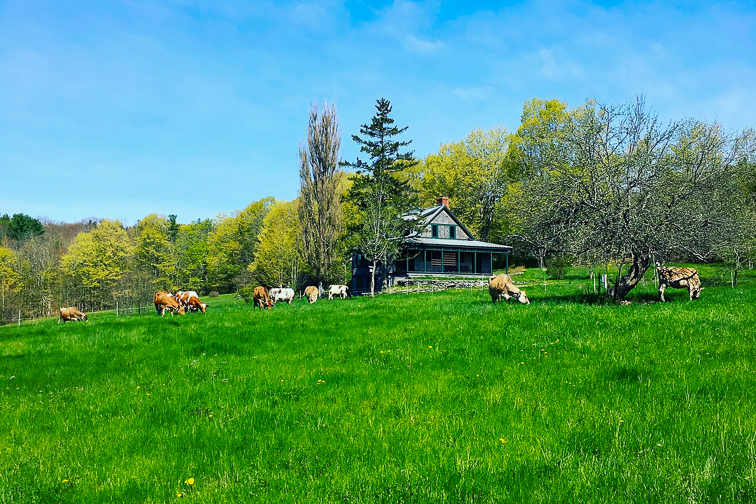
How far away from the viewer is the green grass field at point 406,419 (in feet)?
13.8

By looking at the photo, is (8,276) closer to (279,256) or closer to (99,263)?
(99,263)

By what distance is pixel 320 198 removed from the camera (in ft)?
133

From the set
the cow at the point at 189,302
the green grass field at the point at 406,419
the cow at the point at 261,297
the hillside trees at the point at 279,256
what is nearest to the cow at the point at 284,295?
the cow at the point at 261,297

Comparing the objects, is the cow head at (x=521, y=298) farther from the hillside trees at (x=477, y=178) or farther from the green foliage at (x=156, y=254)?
the green foliage at (x=156, y=254)

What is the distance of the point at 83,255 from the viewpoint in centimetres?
5719

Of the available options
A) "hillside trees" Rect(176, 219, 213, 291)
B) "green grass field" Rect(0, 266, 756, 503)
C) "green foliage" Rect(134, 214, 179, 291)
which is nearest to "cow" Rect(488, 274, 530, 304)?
"green grass field" Rect(0, 266, 756, 503)

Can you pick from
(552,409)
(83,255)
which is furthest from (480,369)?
(83,255)

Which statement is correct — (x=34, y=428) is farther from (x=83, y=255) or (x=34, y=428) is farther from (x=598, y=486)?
(x=83, y=255)

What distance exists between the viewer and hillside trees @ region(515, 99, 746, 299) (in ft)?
50.3

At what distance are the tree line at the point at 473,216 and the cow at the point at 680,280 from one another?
0.60 metres

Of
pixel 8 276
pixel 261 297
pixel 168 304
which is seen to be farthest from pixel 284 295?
pixel 8 276

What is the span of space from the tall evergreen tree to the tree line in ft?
0.47

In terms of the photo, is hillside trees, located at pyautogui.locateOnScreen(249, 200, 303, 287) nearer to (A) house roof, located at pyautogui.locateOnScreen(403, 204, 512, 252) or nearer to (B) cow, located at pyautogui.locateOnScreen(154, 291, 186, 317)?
(A) house roof, located at pyautogui.locateOnScreen(403, 204, 512, 252)

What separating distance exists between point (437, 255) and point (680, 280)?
30.8m
